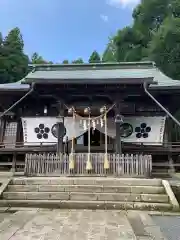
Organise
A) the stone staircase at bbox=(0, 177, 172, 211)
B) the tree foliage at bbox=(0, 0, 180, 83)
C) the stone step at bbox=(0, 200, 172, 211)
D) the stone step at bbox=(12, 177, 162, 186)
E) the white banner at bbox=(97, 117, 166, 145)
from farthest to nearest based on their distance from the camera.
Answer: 1. the tree foliage at bbox=(0, 0, 180, 83)
2. the white banner at bbox=(97, 117, 166, 145)
3. the stone step at bbox=(12, 177, 162, 186)
4. the stone staircase at bbox=(0, 177, 172, 211)
5. the stone step at bbox=(0, 200, 172, 211)

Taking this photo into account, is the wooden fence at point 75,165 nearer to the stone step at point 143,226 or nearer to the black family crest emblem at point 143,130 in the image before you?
the black family crest emblem at point 143,130

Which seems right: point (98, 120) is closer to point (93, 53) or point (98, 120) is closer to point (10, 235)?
point (10, 235)

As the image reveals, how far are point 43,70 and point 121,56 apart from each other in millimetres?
14754

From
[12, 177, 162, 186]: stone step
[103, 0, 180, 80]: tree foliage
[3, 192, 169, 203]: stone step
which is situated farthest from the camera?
[103, 0, 180, 80]: tree foliage

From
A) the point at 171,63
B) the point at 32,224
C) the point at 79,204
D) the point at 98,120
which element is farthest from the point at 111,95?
the point at 171,63

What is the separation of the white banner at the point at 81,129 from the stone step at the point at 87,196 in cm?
425

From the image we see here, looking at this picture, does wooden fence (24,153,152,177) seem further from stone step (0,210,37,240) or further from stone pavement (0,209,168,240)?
stone step (0,210,37,240)

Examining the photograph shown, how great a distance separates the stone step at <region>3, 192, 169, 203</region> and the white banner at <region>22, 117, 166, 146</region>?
4.25 metres

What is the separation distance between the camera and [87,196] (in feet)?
25.3

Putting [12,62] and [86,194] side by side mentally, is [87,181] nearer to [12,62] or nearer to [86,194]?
[86,194]

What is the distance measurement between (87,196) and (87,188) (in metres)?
0.46

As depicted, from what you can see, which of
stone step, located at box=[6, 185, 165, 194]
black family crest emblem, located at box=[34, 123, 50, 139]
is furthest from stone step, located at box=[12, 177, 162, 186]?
black family crest emblem, located at box=[34, 123, 50, 139]

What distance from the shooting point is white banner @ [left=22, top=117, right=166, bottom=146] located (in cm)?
1193

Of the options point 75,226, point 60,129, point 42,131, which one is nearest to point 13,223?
point 75,226
